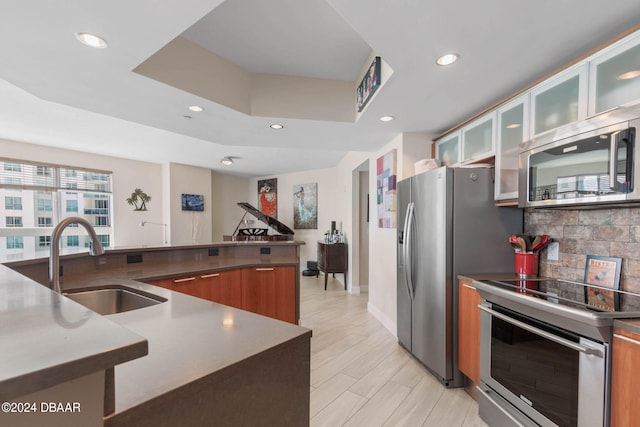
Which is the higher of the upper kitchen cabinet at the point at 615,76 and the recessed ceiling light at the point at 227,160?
the recessed ceiling light at the point at 227,160

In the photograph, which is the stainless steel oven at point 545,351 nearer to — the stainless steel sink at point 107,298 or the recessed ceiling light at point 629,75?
the recessed ceiling light at point 629,75

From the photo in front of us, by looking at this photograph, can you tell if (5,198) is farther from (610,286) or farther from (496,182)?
(610,286)

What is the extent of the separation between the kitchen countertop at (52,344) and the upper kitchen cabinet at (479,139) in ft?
8.41

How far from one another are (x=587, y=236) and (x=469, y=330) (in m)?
0.99

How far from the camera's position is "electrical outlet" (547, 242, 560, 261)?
205cm

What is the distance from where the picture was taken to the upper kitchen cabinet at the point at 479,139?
7.55ft

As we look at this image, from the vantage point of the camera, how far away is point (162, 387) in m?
→ 0.69

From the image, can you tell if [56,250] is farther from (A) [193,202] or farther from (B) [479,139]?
(A) [193,202]

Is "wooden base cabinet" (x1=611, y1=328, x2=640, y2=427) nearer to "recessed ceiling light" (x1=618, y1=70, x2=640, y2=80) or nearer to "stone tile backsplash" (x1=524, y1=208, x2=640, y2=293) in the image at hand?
"stone tile backsplash" (x1=524, y1=208, x2=640, y2=293)

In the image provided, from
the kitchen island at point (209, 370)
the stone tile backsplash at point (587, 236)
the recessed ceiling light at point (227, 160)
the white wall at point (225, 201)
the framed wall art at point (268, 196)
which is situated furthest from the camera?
the framed wall art at point (268, 196)

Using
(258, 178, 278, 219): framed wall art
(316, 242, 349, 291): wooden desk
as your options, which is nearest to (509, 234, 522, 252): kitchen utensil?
(316, 242, 349, 291): wooden desk

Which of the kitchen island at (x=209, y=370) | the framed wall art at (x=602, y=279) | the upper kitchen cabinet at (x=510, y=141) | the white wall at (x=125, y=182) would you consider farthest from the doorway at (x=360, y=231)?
the white wall at (x=125, y=182)

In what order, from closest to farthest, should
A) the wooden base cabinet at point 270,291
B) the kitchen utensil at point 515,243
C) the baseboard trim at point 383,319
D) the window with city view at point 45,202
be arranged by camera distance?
the kitchen utensil at point 515,243
the wooden base cabinet at point 270,291
the baseboard trim at point 383,319
the window with city view at point 45,202

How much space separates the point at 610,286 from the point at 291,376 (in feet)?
6.37
